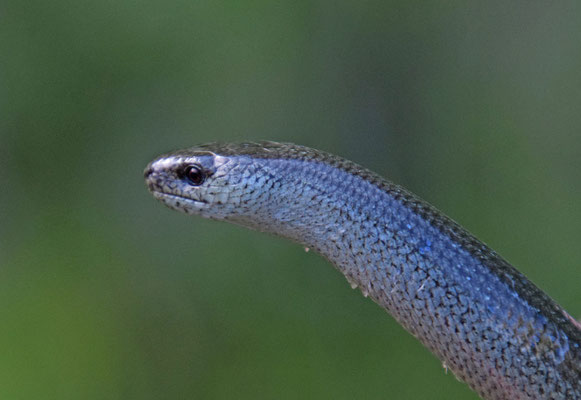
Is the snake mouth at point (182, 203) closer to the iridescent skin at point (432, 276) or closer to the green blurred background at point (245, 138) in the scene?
the iridescent skin at point (432, 276)

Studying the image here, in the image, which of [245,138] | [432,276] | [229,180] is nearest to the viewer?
[432,276]

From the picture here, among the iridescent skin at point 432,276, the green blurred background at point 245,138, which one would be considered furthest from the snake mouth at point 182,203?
the green blurred background at point 245,138

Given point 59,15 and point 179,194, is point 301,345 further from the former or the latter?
point 59,15

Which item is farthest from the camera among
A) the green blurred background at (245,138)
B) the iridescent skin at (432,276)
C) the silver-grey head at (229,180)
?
the green blurred background at (245,138)

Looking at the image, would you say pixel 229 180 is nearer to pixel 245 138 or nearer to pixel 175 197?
pixel 175 197

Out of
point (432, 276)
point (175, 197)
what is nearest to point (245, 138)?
point (175, 197)
